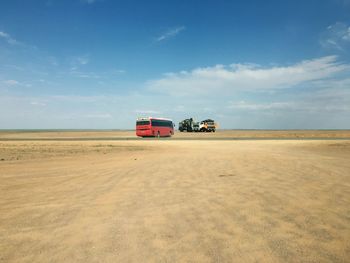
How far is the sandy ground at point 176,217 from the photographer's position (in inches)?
163

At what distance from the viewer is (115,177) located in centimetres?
935

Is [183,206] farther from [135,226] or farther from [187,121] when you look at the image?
[187,121]

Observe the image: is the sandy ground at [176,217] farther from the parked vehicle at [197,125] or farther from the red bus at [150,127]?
the parked vehicle at [197,125]

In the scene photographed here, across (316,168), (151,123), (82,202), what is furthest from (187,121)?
(82,202)

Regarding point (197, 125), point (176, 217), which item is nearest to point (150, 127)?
point (197, 125)

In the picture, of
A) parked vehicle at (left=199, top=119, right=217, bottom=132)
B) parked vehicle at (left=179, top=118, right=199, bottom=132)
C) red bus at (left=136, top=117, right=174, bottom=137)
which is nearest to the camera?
red bus at (left=136, top=117, right=174, bottom=137)

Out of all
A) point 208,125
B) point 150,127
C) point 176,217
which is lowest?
point 176,217

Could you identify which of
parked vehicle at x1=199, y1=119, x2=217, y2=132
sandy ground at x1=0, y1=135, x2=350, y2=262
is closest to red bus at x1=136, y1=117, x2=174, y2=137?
parked vehicle at x1=199, y1=119, x2=217, y2=132

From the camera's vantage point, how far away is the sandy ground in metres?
4.13

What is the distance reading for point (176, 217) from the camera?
217 inches

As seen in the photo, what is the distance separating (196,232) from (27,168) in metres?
8.89

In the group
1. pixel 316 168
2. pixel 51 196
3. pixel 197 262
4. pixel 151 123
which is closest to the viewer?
pixel 197 262

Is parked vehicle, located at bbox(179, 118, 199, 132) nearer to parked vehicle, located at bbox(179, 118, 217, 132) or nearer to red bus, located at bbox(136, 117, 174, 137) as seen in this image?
parked vehicle, located at bbox(179, 118, 217, 132)

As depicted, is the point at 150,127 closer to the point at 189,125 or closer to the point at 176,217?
the point at 189,125
